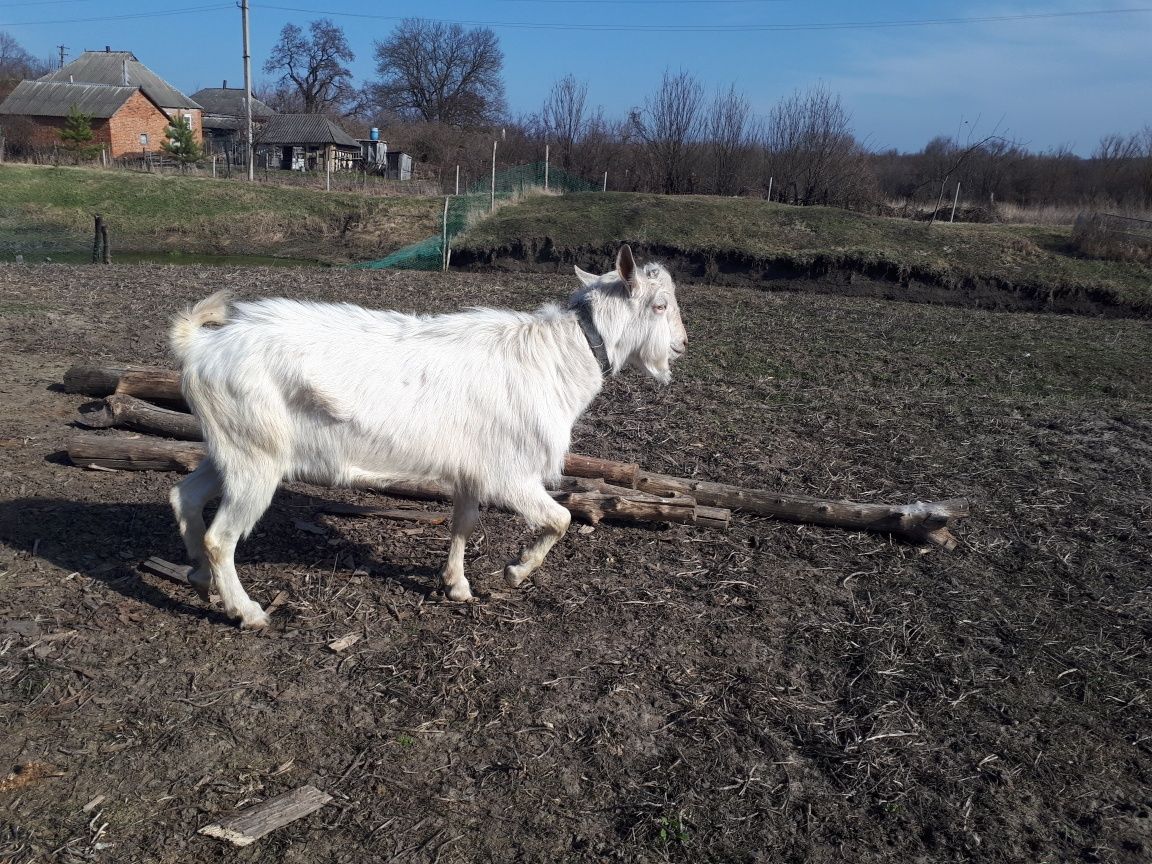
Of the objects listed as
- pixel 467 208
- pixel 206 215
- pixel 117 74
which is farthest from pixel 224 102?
pixel 467 208

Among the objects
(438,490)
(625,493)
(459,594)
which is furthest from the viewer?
(438,490)

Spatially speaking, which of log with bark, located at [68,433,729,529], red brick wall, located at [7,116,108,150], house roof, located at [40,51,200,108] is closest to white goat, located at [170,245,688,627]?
log with bark, located at [68,433,729,529]

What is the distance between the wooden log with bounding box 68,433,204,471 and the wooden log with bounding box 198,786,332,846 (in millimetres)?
3498

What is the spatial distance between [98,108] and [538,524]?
6669 cm

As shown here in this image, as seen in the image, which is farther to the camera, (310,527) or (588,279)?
(310,527)

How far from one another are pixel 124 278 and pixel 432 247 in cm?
911

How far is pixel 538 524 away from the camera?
15.2 ft

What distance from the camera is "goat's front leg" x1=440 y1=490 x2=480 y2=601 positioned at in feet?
15.5

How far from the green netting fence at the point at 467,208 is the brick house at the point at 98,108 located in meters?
33.4

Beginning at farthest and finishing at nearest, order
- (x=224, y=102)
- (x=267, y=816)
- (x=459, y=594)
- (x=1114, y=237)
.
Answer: (x=224, y=102) < (x=1114, y=237) < (x=459, y=594) < (x=267, y=816)

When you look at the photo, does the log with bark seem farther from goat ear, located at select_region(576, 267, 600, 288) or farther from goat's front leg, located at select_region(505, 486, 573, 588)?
goat ear, located at select_region(576, 267, 600, 288)

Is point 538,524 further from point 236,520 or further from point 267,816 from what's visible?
point 267,816

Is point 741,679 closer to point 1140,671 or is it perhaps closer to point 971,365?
point 1140,671

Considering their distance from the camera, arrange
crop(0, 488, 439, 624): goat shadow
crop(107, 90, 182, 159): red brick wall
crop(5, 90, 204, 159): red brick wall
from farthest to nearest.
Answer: crop(107, 90, 182, 159): red brick wall < crop(5, 90, 204, 159): red brick wall < crop(0, 488, 439, 624): goat shadow
